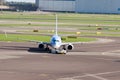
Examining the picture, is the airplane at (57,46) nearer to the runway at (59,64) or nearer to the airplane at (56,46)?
the airplane at (56,46)

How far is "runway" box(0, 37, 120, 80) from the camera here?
1762 inches

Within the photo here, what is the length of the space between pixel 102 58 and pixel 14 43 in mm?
24939

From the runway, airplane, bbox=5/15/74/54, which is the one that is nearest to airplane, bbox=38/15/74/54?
airplane, bbox=5/15/74/54

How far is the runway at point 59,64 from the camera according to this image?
147 ft

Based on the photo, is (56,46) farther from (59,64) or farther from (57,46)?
(59,64)

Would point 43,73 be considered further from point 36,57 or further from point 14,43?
point 14,43

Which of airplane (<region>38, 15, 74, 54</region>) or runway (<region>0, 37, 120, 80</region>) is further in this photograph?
airplane (<region>38, 15, 74, 54</region>)

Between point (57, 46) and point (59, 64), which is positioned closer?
point (59, 64)

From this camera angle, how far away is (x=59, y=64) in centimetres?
5428

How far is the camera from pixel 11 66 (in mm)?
51125

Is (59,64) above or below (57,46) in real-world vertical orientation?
below

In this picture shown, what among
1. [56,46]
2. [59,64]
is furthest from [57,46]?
[59,64]

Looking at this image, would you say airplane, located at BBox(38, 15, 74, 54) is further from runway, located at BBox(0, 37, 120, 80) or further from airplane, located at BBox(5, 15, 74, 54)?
runway, located at BBox(0, 37, 120, 80)

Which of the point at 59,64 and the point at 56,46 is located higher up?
the point at 56,46
